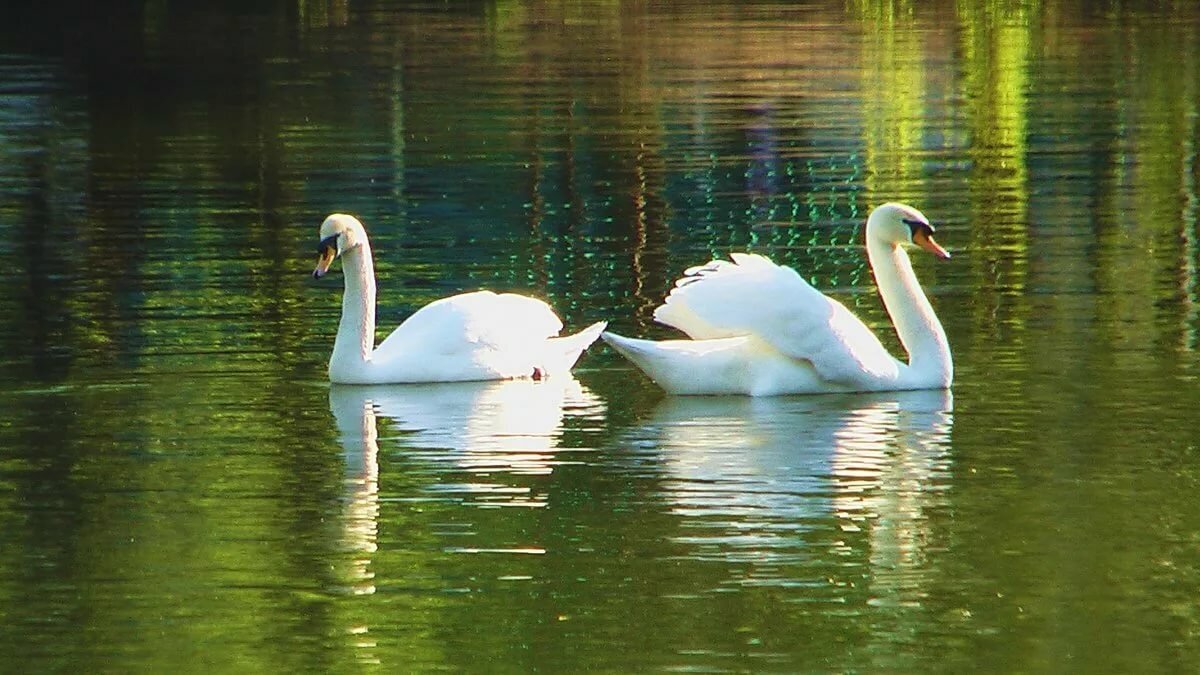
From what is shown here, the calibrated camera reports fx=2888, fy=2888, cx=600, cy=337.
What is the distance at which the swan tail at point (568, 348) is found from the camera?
622 inches

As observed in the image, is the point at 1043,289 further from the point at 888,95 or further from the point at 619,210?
the point at 888,95

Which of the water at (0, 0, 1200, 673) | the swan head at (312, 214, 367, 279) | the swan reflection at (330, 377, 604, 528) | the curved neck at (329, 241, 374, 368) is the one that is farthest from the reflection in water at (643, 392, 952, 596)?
the swan head at (312, 214, 367, 279)

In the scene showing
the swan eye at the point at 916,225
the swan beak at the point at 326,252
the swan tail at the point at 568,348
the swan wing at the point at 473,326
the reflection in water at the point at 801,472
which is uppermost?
the swan eye at the point at 916,225

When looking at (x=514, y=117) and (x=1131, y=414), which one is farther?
(x=514, y=117)

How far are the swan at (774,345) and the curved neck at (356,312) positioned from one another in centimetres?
157

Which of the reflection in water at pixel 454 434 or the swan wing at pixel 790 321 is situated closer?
the reflection in water at pixel 454 434

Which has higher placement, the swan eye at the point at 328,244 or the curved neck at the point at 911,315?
the swan eye at the point at 328,244

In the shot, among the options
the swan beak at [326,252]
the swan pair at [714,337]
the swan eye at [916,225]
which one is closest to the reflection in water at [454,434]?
the swan pair at [714,337]

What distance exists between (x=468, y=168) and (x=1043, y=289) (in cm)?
1243

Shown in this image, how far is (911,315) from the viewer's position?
49.8 feet

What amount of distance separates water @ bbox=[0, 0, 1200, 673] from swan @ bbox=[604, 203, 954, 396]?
18 cm

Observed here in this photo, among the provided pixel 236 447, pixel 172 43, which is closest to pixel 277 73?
pixel 172 43

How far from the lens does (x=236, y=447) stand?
1348 cm

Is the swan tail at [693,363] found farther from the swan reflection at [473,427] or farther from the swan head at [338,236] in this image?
the swan head at [338,236]
